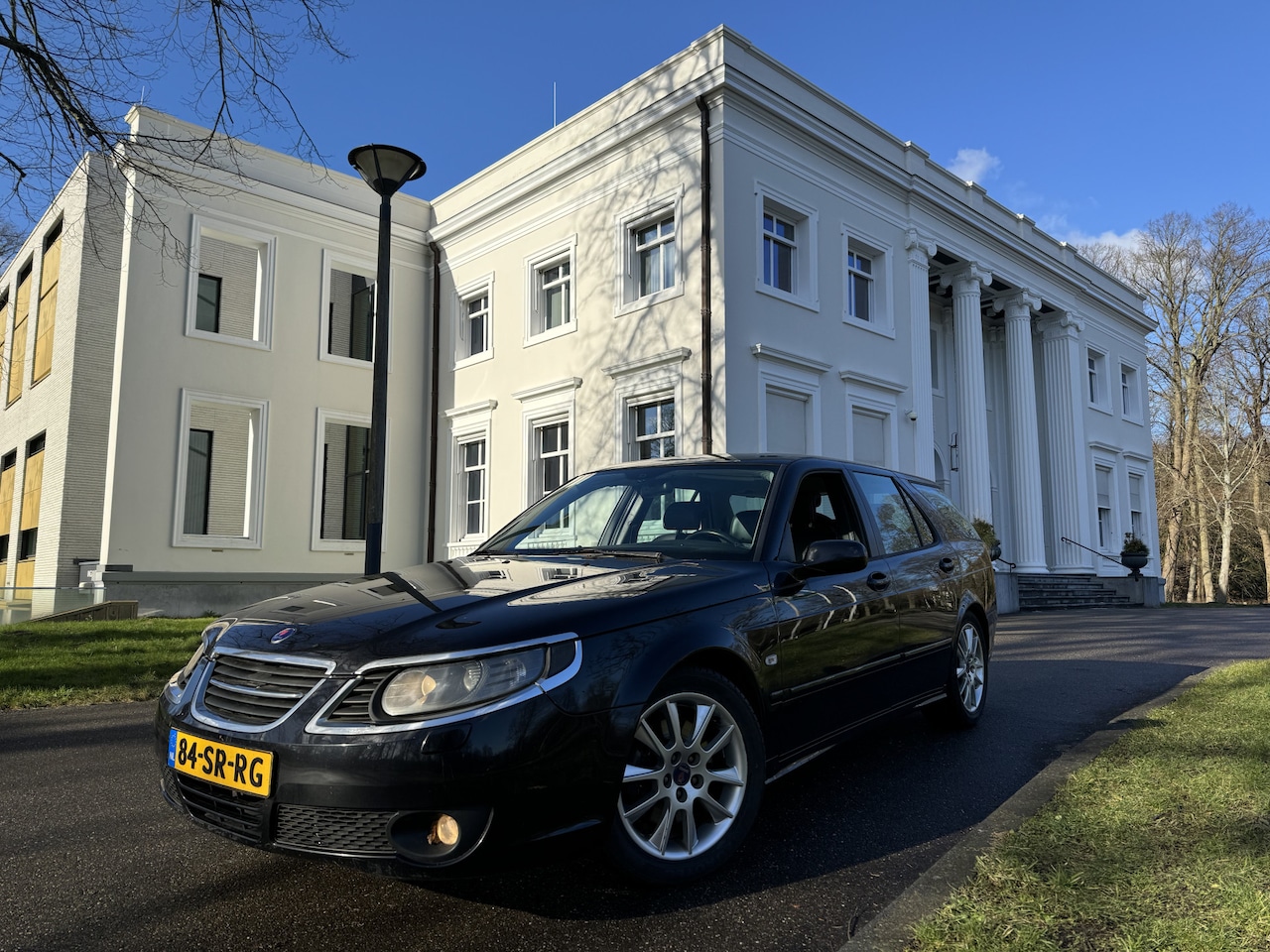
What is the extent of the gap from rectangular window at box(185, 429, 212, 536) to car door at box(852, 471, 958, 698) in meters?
16.6

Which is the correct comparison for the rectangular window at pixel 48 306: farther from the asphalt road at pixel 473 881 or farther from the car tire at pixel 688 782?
the car tire at pixel 688 782

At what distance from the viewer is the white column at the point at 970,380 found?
66.2ft

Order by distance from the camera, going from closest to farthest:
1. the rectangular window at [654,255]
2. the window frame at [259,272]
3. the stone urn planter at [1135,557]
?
the rectangular window at [654,255]
the window frame at [259,272]
the stone urn planter at [1135,557]

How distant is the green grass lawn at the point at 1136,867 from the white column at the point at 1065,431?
2022cm

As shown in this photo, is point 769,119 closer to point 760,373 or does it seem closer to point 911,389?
point 760,373

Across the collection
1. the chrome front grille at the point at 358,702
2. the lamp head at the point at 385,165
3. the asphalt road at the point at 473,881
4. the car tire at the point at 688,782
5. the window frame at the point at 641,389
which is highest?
the lamp head at the point at 385,165

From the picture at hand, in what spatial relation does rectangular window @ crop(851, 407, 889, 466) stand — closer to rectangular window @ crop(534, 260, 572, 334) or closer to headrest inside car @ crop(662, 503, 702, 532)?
rectangular window @ crop(534, 260, 572, 334)

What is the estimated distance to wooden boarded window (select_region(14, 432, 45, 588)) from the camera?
18375mm

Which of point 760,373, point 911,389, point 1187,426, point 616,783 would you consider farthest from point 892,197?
point 1187,426

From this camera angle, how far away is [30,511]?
19156mm

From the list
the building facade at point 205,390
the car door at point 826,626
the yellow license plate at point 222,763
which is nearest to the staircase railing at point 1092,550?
the building facade at point 205,390

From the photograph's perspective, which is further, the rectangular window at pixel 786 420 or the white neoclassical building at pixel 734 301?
the rectangular window at pixel 786 420

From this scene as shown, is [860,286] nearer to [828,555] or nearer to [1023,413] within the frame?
[1023,413]

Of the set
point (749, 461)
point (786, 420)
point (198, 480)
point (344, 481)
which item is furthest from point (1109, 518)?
point (749, 461)
